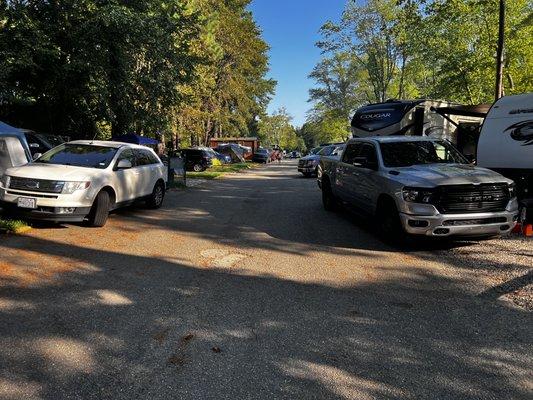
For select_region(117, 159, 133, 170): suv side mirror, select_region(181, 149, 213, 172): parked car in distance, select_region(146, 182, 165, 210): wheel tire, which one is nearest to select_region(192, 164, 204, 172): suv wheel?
select_region(181, 149, 213, 172): parked car in distance

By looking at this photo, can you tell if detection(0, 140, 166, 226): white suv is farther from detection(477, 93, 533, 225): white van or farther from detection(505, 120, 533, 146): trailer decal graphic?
detection(505, 120, 533, 146): trailer decal graphic

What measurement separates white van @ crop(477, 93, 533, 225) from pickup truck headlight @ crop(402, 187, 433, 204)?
2792 millimetres

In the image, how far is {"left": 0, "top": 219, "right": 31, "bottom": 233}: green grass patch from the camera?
8.29 m

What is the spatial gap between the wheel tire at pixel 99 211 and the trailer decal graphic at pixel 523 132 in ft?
27.8

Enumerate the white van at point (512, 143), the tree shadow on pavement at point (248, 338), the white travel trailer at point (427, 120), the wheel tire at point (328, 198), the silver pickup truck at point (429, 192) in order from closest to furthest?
1. the tree shadow on pavement at point (248, 338)
2. the silver pickup truck at point (429, 192)
3. the white van at point (512, 143)
4. the wheel tire at point (328, 198)
5. the white travel trailer at point (427, 120)

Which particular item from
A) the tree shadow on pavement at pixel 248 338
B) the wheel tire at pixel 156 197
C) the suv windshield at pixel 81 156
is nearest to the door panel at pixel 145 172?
the wheel tire at pixel 156 197

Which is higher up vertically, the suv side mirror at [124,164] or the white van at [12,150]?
the white van at [12,150]

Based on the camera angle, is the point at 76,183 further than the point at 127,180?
No

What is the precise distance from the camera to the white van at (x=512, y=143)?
940 cm

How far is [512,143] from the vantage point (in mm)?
9812

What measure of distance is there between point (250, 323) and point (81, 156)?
6.76m

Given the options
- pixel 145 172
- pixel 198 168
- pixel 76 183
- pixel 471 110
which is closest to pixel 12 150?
pixel 76 183

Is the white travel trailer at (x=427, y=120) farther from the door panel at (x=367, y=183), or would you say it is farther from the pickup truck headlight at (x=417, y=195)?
the pickup truck headlight at (x=417, y=195)

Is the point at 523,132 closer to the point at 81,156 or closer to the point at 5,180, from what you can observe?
the point at 81,156
